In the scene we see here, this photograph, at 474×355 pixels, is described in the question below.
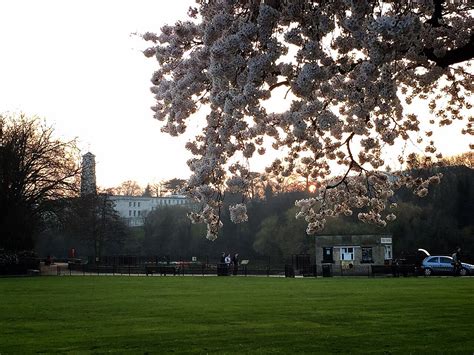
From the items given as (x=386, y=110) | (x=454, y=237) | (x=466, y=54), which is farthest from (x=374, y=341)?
(x=454, y=237)

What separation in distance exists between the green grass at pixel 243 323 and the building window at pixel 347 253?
2499 centimetres

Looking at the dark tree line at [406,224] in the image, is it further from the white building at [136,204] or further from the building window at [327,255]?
the white building at [136,204]

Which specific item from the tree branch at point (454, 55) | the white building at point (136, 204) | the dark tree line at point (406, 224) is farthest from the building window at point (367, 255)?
the white building at point (136, 204)

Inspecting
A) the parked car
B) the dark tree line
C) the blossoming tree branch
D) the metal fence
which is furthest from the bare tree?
the blossoming tree branch

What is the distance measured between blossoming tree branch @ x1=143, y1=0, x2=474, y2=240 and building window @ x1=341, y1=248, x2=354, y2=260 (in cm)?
3290

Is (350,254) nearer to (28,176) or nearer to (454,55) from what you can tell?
(28,176)

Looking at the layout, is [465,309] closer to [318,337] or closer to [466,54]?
[318,337]

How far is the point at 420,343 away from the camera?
12750 millimetres

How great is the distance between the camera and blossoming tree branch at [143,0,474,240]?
10.1 metres

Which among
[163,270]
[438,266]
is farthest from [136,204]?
[438,266]

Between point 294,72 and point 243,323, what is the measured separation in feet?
22.6

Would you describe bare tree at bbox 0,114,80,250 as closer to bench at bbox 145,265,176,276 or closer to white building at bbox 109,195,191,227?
bench at bbox 145,265,176,276

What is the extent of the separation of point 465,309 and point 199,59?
420 inches

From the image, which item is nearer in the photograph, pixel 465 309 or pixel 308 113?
pixel 308 113
